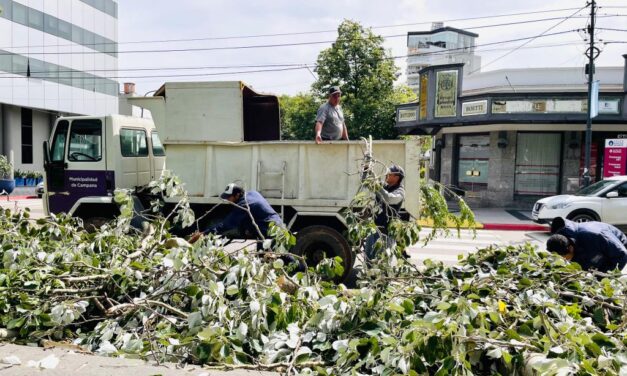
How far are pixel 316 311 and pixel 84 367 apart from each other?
4.21ft

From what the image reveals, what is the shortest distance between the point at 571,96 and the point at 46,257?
18.0 meters

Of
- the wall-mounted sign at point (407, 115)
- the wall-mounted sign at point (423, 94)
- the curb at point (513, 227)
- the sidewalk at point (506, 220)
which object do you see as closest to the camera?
the curb at point (513, 227)

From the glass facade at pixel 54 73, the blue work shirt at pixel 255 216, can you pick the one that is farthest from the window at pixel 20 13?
the blue work shirt at pixel 255 216

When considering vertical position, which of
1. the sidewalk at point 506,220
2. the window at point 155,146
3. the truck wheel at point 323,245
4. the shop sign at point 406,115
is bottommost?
the sidewalk at point 506,220

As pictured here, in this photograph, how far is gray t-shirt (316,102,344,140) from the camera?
769 centimetres

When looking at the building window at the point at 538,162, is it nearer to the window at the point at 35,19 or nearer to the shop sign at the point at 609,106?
the shop sign at the point at 609,106

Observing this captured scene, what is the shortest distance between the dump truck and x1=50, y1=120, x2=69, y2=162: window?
0.7 inches

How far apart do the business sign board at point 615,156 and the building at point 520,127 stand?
3 cm

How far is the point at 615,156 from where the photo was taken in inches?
653

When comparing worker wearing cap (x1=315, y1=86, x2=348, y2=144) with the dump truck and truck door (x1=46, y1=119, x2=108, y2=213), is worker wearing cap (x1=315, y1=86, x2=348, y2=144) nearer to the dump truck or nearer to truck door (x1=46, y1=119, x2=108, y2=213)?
the dump truck

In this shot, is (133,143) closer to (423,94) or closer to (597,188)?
(597,188)

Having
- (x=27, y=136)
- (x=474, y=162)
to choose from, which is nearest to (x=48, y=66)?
(x=27, y=136)

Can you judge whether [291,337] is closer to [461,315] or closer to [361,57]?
[461,315]

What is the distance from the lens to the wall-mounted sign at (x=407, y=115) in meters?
21.6
